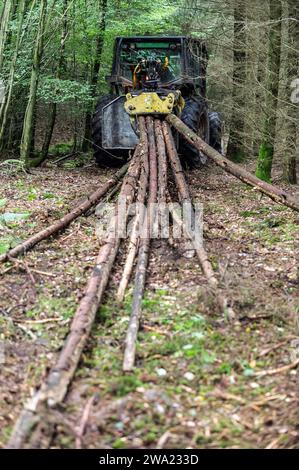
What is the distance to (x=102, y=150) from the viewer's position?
13.0 metres

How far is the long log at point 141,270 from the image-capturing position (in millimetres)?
4184

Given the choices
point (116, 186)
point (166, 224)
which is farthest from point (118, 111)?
point (166, 224)

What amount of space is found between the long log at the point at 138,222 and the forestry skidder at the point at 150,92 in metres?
0.85

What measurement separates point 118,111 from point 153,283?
676cm

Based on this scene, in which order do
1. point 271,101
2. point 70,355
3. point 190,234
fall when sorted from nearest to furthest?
point 70,355 → point 190,234 → point 271,101

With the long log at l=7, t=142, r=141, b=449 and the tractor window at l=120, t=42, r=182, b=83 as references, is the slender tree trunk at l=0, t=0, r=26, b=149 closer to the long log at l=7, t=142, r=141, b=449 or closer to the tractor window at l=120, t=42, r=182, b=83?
the tractor window at l=120, t=42, r=182, b=83

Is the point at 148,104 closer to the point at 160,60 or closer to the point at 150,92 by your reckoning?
the point at 150,92

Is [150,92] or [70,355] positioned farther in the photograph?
[150,92]

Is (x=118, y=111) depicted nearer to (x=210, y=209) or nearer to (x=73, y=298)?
(x=210, y=209)

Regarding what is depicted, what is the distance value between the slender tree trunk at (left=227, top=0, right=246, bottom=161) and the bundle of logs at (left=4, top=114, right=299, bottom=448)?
3226mm

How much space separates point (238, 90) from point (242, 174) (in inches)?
298

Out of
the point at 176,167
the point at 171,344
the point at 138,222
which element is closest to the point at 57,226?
the point at 138,222

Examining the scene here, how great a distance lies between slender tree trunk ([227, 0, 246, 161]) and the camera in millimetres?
12344

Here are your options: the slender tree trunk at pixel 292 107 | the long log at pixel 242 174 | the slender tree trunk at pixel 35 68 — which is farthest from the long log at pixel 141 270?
the slender tree trunk at pixel 35 68
